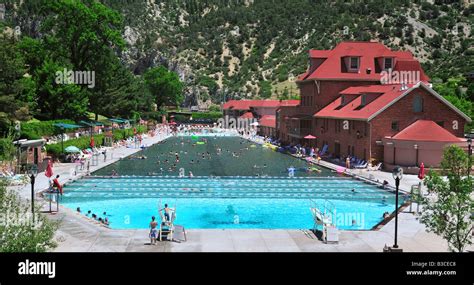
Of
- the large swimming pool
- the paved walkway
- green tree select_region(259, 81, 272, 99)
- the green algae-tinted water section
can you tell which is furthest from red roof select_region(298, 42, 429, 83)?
green tree select_region(259, 81, 272, 99)

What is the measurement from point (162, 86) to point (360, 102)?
94184mm

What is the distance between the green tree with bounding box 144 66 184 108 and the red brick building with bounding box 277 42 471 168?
7111cm

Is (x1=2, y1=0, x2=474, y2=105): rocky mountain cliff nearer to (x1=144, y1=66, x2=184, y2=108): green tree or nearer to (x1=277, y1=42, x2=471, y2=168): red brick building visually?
(x1=144, y1=66, x2=184, y2=108): green tree

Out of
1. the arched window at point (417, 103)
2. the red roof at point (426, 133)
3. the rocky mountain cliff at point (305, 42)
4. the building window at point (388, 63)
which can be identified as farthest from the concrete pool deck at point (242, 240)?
the rocky mountain cliff at point (305, 42)

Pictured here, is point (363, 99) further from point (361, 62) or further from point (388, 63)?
point (388, 63)

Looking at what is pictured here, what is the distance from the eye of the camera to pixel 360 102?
5478 centimetres

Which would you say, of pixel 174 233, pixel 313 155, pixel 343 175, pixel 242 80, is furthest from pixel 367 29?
pixel 174 233

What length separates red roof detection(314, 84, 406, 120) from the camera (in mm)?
49062

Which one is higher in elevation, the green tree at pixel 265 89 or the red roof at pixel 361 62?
the green tree at pixel 265 89

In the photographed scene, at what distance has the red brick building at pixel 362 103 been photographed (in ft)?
157

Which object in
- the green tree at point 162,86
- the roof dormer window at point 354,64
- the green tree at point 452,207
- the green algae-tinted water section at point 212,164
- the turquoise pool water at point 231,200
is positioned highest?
the green tree at point 162,86

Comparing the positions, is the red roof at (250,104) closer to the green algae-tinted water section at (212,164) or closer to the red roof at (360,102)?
the green algae-tinted water section at (212,164)
